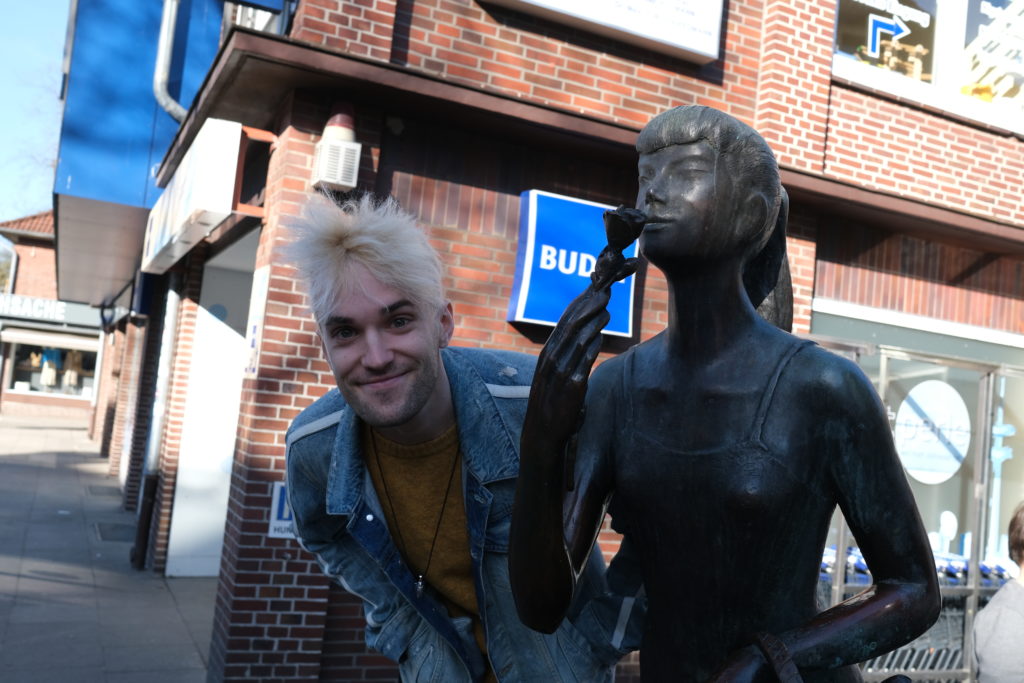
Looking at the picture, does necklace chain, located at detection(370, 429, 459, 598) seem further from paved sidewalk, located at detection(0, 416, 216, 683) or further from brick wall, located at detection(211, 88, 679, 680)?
paved sidewalk, located at detection(0, 416, 216, 683)

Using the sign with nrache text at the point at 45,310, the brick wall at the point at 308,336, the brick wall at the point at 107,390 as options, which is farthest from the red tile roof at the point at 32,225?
the brick wall at the point at 308,336

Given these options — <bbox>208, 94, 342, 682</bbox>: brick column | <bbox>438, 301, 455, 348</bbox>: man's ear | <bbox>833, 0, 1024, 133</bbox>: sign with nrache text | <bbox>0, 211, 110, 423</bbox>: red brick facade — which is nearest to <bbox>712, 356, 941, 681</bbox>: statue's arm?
<bbox>438, 301, 455, 348</bbox>: man's ear

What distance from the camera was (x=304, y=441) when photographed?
8.17 ft

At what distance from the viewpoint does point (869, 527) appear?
53.6 inches

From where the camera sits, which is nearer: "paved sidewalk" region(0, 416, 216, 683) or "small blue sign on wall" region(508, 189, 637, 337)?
"small blue sign on wall" region(508, 189, 637, 337)

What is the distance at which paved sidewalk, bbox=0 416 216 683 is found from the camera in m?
6.51

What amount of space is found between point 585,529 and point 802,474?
14.3 inches

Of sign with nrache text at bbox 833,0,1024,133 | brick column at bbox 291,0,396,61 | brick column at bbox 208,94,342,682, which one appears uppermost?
sign with nrache text at bbox 833,0,1024,133

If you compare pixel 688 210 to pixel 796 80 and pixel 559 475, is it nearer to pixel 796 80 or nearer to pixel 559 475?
pixel 559 475

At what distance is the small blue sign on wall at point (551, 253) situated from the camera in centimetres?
630

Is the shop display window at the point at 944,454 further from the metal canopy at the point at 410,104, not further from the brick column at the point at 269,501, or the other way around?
the brick column at the point at 269,501

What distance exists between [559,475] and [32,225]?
1639 inches

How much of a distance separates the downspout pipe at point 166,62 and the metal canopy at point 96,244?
1.32 metres

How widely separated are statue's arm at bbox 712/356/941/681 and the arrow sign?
749 centimetres
